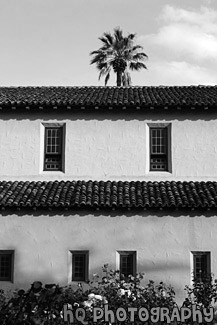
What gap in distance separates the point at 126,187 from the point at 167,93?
209 inches

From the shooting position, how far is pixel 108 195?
54.8ft

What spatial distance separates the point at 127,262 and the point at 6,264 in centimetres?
436

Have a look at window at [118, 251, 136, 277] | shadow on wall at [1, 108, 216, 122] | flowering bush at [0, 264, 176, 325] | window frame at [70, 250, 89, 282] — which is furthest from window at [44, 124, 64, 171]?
flowering bush at [0, 264, 176, 325]

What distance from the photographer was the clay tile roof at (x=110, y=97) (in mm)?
18469

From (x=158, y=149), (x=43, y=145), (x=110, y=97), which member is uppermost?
(x=110, y=97)

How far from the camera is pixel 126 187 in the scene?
17.6 metres

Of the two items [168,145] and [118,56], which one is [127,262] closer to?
[168,145]

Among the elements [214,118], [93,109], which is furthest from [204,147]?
[93,109]

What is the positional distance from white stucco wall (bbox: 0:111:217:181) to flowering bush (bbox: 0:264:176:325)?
15.1ft

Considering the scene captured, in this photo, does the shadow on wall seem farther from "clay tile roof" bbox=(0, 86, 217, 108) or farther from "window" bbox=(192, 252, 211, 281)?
"window" bbox=(192, 252, 211, 281)

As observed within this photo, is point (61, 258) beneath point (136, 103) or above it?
beneath

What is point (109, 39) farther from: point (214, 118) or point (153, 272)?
point (153, 272)

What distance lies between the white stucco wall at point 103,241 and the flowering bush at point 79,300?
73 centimetres

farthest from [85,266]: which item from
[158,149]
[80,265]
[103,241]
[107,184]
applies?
[158,149]
